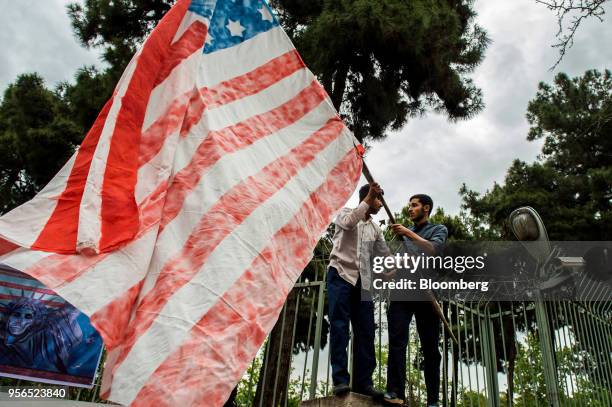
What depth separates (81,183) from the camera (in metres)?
2.54

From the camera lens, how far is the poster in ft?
14.2

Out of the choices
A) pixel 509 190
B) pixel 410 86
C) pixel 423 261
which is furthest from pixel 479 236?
pixel 423 261

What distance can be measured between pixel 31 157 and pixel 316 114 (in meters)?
9.46

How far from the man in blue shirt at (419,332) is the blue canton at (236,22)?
1.76 metres

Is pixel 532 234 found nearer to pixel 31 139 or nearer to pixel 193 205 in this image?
pixel 193 205

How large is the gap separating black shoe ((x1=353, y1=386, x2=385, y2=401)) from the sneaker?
4 cm

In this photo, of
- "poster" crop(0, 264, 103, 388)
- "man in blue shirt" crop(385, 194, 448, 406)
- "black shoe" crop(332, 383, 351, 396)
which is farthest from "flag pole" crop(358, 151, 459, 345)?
"poster" crop(0, 264, 103, 388)

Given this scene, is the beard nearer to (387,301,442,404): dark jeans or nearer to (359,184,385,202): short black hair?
(359,184,385,202): short black hair

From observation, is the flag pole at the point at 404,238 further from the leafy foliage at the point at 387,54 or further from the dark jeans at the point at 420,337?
the leafy foliage at the point at 387,54

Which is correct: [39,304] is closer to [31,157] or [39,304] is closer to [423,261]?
[423,261]

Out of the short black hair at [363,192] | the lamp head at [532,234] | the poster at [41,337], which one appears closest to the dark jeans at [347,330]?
the short black hair at [363,192]

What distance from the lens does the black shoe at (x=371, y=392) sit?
3.69 meters

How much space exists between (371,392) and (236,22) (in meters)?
2.67

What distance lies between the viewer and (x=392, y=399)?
3.67 metres
